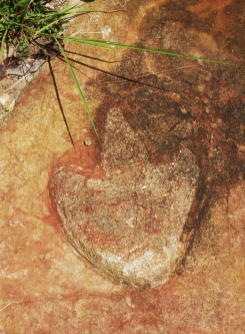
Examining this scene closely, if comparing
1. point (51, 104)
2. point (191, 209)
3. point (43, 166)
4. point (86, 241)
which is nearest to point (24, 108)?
point (51, 104)

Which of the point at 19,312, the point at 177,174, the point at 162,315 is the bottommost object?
the point at 162,315

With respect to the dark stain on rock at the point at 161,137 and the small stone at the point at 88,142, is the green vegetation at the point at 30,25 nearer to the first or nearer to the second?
the dark stain on rock at the point at 161,137

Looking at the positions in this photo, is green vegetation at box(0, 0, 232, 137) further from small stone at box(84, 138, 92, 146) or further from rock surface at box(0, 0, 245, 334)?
small stone at box(84, 138, 92, 146)

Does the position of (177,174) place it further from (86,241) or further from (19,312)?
(19,312)

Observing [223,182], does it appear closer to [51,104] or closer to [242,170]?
[242,170]

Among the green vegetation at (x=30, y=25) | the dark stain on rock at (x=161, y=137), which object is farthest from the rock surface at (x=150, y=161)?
the green vegetation at (x=30, y=25)

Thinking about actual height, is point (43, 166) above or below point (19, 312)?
above

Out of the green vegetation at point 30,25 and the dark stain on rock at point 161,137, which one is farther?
the green vegetation at point 30,25
